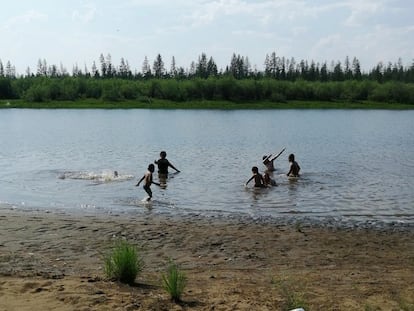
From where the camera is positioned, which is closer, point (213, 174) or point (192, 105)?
point (213, 174)

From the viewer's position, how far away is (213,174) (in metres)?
28.8

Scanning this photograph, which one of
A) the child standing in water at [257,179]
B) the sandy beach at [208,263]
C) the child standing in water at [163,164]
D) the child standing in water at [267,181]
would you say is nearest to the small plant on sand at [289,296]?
the sandy beach at [208,263]

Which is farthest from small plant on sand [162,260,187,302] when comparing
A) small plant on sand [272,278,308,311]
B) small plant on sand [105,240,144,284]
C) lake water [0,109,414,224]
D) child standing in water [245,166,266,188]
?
child standing in water [245,166,266,188]

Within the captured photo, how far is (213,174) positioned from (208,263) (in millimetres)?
17163

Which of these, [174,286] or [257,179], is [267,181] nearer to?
[257,179]

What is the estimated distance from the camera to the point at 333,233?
1501cm

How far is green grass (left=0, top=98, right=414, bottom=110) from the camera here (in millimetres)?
124125

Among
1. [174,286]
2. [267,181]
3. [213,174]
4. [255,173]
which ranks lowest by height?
[213,174]

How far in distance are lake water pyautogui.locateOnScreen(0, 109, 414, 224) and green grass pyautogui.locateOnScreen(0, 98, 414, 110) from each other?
220 ft

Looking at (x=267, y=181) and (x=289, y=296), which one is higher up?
(x=289, y=296)

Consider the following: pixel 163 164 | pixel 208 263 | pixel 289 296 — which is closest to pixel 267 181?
pixel 163 164

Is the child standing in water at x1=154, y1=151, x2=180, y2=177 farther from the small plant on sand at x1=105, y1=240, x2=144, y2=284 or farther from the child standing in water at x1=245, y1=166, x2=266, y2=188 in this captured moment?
the small plant on sand at x1=105, y1=240, x2=144, y2=284

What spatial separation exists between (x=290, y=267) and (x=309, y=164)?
2303 centimetres

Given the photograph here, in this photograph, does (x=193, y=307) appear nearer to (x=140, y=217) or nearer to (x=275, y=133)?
(x=140, y=217)
